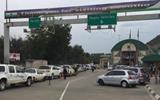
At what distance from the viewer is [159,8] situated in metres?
35.1

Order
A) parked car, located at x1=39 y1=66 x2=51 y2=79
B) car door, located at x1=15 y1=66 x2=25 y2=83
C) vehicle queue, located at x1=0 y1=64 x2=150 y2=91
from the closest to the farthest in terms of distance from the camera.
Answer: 1. vehicle queue, located at x1=0 y1=64 x2=150 y2=91
2. car door, located at x1=15 y1=66 x2=25 y2=83
3. parked car, located at x1=39 y1=66 x2=51 y2=79

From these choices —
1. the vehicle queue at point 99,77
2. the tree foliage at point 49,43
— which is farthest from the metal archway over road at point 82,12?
the tree foliage at point 49,43

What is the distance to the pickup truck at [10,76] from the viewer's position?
2901cm

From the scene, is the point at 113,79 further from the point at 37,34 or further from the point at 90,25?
the point at 37,34

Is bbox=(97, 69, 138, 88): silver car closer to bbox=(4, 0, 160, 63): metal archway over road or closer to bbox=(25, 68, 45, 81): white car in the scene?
bbox=(4, 0, 160, 63): metal archway over road

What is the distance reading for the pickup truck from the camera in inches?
1142

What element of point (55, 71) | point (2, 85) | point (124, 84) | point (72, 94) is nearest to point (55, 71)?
point (55, 71)

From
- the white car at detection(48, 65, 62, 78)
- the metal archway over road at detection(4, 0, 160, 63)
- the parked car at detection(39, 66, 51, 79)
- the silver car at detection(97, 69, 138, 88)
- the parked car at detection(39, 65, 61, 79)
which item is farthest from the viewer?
the white car at detection(48, 65, 62, 78)

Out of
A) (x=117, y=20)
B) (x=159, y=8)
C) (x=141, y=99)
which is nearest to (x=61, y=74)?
(x=117, y=20)

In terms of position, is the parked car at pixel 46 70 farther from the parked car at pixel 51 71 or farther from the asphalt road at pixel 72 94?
the asphalt road at pixel 72 94

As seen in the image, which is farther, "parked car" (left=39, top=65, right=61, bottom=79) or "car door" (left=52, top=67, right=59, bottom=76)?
"car door" (left=52, top=67, right=59, bottom=76)

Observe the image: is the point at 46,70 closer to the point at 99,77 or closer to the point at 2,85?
the point at 99,77

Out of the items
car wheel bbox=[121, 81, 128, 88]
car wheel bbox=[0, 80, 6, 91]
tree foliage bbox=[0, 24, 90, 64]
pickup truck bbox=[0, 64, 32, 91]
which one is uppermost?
tree foliage bbox=[0, 24, 90, 64]

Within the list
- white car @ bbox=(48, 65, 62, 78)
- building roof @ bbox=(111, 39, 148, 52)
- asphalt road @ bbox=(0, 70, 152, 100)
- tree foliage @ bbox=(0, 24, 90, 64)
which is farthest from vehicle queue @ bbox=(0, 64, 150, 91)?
building roof @ bbox=(111, 39, 148, 52)
